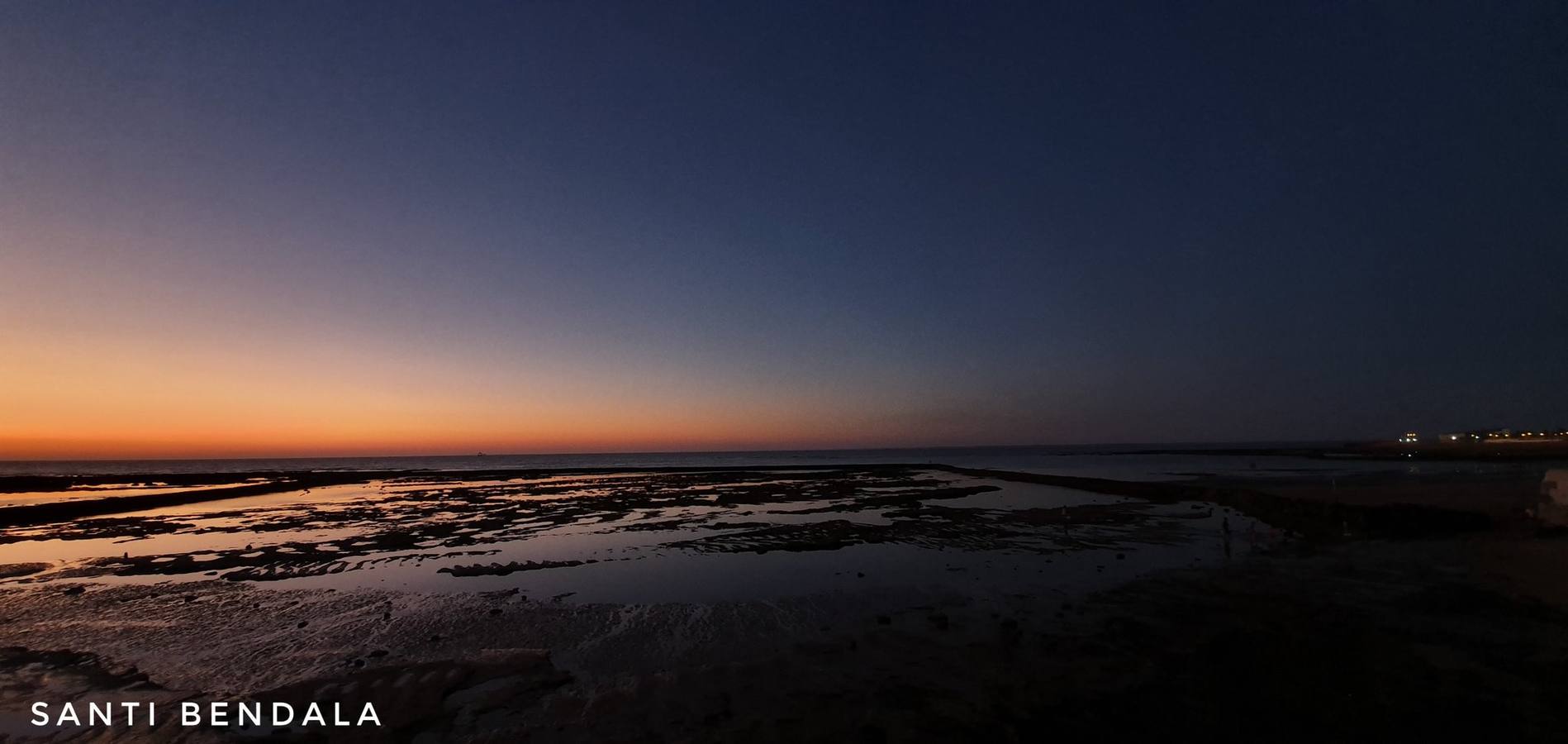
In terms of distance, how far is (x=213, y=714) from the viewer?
8914 mm

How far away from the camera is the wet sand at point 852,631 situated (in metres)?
8.42

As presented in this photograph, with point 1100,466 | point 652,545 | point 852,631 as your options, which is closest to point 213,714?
point 852,631

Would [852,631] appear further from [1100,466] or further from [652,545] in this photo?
[1100,466]

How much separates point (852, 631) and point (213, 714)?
32.4 feet

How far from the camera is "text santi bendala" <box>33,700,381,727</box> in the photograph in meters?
8.62

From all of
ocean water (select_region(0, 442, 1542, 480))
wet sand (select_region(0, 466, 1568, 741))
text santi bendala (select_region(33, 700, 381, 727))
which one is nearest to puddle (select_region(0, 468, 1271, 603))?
wet sand (select_region(0, 466, 1568, 741))

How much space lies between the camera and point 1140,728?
25.6 ft

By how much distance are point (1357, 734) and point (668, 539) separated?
69.7 feet

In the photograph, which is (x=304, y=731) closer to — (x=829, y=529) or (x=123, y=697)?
(x=123, y=697)

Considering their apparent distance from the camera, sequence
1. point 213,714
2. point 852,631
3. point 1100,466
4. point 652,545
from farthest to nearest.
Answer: point 1100,466 → point 652,545 → point 852,631 → point 213,714

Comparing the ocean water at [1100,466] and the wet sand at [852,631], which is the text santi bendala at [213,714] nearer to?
the wet sand at [852,631]

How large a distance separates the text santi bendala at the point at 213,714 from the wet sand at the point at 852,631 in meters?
0.31

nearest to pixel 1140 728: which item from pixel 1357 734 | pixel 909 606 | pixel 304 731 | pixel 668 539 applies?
pixel 1357 734

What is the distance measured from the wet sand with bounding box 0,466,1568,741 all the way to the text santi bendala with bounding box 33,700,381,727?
0.31 metres
